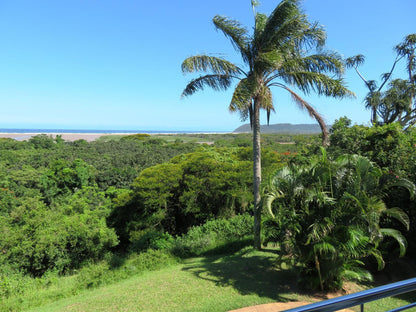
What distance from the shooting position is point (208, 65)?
28.2ft

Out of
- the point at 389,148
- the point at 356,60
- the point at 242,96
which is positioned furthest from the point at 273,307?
the point at 356,60

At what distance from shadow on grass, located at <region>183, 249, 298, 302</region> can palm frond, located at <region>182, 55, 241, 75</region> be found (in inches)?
247

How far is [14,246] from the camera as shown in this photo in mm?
10836

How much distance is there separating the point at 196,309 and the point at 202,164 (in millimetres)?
10628

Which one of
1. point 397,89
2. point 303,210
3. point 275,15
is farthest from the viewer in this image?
point 397,89

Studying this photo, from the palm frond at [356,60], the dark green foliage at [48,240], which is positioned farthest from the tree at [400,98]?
the dark green foliage at [48,240]

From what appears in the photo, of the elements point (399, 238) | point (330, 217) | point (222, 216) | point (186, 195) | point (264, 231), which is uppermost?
point (330, 217)

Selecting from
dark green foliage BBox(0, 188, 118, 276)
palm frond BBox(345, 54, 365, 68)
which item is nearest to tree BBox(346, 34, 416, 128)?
palm frond BBox(345, 54, 365, 68)

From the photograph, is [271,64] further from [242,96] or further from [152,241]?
[152,241]

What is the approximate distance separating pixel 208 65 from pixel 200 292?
690cm

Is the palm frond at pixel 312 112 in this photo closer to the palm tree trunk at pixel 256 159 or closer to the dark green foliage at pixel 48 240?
the palm tree trunk at pixel 256 159

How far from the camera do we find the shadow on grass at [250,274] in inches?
244

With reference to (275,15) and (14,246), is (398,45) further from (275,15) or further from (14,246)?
(14,246)

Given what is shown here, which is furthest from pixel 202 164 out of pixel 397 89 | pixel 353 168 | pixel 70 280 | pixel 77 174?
pixel 397 89
